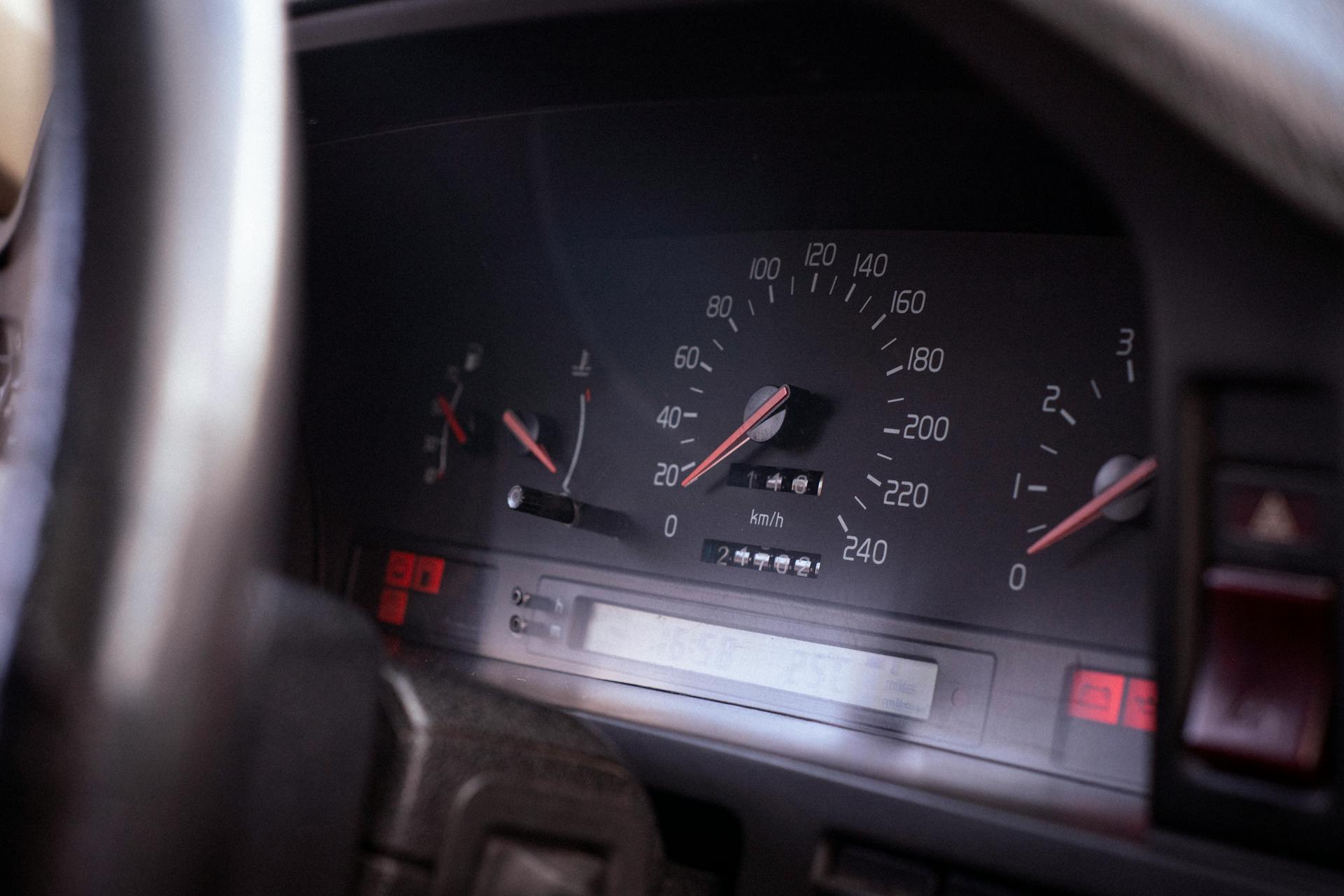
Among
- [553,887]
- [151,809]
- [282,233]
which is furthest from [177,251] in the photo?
[553,887]

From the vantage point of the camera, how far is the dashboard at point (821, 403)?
2.21 feet

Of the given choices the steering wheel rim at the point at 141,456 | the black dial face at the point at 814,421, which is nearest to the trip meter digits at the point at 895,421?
the black dial face at the point at 814,421

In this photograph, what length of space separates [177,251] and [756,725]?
0.74 meters

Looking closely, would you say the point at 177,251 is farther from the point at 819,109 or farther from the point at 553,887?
the point at 819,109

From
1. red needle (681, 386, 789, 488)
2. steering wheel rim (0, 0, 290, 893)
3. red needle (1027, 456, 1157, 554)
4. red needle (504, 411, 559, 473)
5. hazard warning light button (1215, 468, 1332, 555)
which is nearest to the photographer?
steering wheel rim (0, 0, 290, 893)

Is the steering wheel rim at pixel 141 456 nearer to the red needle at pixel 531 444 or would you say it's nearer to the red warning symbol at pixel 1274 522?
the red warning symbol at pixel 1274 522

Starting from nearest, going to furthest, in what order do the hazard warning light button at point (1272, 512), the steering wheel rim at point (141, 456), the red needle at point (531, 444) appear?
the steering wheel rim at point (141, 456) → the hazard warning light button at point (1272, 512) → the red needle at point (531, 444)

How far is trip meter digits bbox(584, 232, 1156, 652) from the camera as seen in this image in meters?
1.07

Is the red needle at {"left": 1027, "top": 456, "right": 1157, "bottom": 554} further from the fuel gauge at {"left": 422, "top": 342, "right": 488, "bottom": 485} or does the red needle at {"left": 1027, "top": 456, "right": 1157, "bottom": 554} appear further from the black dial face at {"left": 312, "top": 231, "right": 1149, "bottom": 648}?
the fuel gauge at {"left": 422, "top": 342, "right": 488, "bottom": 485}

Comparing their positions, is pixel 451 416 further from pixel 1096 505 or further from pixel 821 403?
pixel 1096 505

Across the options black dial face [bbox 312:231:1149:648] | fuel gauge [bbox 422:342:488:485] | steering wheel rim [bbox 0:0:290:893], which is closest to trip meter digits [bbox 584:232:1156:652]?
black dial face [bbox 312:231:1149:648]

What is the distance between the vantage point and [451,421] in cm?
149

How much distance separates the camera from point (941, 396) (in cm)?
116

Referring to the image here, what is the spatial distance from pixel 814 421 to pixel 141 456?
82 cm
